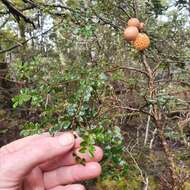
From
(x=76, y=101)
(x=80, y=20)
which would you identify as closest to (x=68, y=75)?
(x=76, y=101)

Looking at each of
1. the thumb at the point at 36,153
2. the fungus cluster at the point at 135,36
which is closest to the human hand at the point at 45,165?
the thumb at the point at 36,153

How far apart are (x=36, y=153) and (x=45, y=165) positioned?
0.26 meters

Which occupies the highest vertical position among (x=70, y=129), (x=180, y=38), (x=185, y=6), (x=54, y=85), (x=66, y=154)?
(x=185, y=6)

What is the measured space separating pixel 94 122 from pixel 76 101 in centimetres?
11

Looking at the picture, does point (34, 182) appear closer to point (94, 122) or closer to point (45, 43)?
point (94, 122)

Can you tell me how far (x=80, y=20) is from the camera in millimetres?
2873

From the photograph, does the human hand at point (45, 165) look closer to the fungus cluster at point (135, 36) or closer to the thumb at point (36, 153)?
the thumb at point (36, 153)

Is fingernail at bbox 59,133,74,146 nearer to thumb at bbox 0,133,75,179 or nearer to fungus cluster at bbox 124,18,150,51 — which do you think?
thumb at bbox 0,133,75,179

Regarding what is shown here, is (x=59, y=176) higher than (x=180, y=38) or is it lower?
lower

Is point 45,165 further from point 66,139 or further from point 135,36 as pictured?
point 135,36

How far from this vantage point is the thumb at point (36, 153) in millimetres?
1510

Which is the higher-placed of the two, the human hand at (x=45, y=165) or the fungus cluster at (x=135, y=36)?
the fungus cluster at (x=135, y=36)

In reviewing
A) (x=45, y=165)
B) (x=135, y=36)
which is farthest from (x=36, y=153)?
(x=135, y=36)

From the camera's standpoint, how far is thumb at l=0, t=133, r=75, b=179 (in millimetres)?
1510
